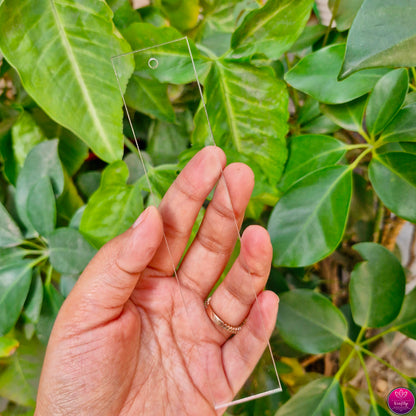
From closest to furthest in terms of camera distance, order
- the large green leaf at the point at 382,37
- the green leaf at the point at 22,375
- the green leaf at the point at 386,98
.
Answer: the large green leaf at the point at 382,37
the green leaf at the point at 386,98
the green leaf at the point at 22,375

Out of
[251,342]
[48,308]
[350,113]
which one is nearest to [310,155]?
[350,113]

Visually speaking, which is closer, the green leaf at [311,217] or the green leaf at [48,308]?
the green leaf at [311,217]

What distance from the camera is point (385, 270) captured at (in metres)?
0.56

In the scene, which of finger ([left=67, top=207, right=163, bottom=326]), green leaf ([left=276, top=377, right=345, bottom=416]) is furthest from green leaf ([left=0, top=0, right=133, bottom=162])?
green leaf ([left=276, top=377, right=345, bottom=416])

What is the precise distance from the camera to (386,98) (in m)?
0.47

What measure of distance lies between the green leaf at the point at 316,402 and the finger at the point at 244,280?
15 centimetres

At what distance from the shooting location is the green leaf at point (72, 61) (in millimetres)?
444

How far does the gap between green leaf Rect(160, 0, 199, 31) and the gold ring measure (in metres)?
0.48

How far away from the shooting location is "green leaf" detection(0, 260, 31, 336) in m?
0.57

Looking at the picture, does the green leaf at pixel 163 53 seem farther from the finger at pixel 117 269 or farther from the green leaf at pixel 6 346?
the green leaf at pixel 6 346

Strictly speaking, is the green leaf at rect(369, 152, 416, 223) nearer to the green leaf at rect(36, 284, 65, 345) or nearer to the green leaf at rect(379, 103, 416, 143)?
the green leaf at rect(379, 103, 416, 143)

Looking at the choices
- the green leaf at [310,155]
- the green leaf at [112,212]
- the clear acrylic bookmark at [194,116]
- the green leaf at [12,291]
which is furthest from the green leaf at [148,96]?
the green leaf at [12,291]

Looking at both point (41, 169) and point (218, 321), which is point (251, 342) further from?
point (41, 169)

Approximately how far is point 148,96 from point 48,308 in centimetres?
40
